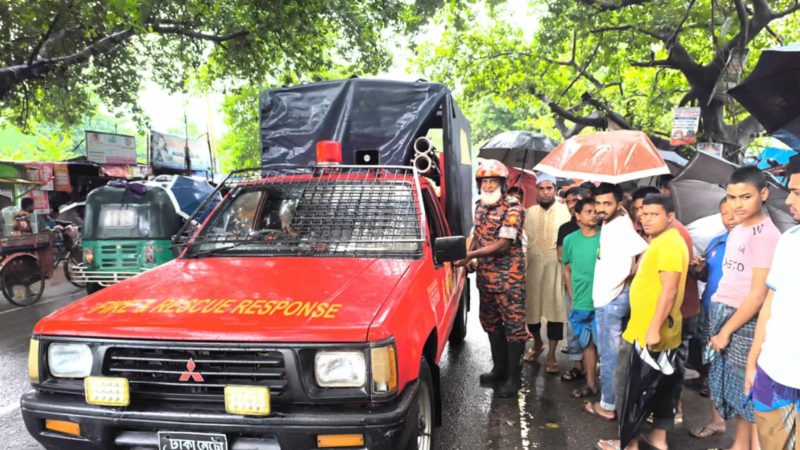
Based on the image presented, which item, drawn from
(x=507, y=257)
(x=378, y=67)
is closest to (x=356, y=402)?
(x=507, y=257)

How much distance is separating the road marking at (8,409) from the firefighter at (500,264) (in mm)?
3827

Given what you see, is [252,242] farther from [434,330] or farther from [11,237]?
[11,237]

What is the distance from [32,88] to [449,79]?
11.3 meters

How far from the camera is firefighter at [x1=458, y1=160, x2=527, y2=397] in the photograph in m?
3.73

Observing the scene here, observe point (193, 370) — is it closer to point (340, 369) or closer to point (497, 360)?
point (340, 369)

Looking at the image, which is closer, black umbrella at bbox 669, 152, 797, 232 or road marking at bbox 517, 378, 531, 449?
road marking at bbox 517, 378, 531, 449

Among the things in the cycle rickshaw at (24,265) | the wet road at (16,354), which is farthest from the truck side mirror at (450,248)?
the cycle rickshaw at (24,265)

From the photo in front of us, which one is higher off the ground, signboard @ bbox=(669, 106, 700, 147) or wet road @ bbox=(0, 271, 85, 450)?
signboard @ bbox=(669, 106, 700, 147)

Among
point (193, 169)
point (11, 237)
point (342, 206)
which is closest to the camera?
point (342, 206)

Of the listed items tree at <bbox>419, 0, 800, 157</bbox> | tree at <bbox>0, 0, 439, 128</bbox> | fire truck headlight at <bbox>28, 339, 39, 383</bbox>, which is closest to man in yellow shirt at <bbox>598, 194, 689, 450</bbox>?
fire truck headlight at <bbox>28, 339, 39, 383</bbox>

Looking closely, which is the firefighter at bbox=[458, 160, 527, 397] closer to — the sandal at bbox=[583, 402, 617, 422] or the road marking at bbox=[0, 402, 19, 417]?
the sandal at bbox=[583, 402, 617, 422]

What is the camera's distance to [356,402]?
2.03 meters

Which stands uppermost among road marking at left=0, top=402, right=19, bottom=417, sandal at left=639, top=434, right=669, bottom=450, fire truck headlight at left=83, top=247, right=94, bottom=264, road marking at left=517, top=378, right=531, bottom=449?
fire truck headlight at left=83, top=247, right=94, bottom=264

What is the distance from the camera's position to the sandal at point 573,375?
437cm
